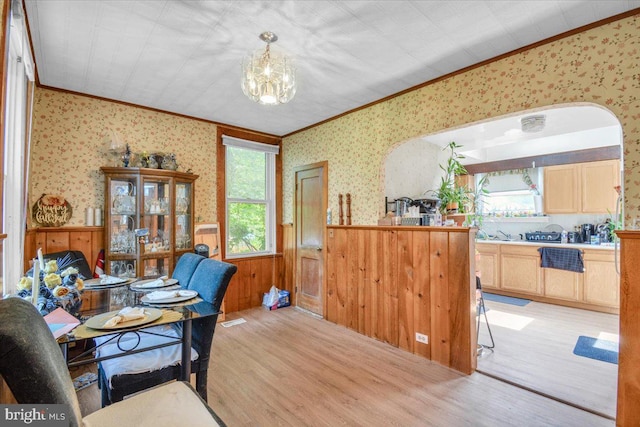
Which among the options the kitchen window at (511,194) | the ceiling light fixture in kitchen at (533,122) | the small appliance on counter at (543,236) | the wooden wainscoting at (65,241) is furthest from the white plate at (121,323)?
the small appliance on counter at (543,236)

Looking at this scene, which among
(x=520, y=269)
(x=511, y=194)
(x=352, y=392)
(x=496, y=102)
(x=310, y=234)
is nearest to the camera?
(x=352, y=392)

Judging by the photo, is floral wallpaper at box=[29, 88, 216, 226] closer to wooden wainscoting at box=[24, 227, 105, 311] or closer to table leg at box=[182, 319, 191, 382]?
wooden wainscoting at box=[24, 227, 105, 311]

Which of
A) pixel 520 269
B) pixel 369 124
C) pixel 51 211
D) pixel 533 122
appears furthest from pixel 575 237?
pixel 51 211

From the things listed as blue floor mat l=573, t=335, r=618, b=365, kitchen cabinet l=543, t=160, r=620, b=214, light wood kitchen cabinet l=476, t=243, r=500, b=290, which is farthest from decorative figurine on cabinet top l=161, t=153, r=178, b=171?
kitchen cabinet l=543, t=160, r=620, b=214

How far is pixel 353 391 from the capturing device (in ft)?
7.48

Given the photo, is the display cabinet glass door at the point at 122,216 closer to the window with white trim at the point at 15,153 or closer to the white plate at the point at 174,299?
the window with white trim at the point at 15,153

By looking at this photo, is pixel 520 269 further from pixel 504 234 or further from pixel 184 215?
pixel 184 215

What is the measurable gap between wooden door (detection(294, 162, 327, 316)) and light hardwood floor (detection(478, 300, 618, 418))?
2.04 metres

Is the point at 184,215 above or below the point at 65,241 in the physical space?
above

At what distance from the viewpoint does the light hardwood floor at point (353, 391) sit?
197cm

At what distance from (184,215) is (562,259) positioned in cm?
515

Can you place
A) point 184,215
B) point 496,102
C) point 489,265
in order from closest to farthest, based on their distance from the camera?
point 496,102
point 184,215
point 489,265

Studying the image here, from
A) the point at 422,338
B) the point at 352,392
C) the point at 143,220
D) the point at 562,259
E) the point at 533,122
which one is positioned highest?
the point at 533,122

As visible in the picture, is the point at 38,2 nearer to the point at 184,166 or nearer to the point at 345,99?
the point at 184,166
